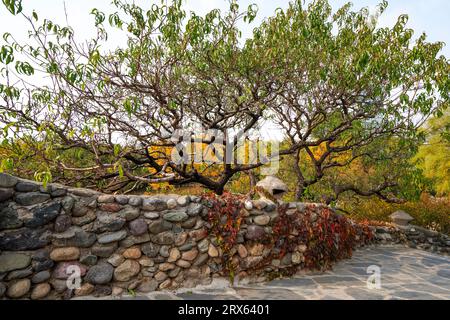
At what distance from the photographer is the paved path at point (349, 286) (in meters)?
3.68

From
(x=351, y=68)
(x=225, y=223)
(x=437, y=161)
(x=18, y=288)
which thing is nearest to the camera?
(x=18, y=288)

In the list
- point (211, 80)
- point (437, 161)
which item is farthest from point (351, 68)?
point (437, 161)

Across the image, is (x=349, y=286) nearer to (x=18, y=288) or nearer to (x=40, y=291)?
(x=40, y=291)

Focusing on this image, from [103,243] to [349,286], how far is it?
3537 millimetres

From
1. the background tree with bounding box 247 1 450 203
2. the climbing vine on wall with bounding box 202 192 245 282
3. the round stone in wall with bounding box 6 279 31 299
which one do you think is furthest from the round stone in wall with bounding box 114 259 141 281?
the background tree with bounding box 247 1 450 203

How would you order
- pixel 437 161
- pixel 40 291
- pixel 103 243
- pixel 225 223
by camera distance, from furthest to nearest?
pixel 437 161 < pixel 225 223 < pixel 103 243 < pixel 40 291

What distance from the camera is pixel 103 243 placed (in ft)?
11.2

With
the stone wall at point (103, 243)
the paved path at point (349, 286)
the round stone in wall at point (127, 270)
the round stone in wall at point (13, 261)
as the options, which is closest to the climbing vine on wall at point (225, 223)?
the stone wall at point (103, 243)

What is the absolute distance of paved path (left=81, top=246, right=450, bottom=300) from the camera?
3.68 m

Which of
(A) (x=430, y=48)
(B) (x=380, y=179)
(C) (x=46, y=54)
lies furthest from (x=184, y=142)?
(B) (x=380, y=179)

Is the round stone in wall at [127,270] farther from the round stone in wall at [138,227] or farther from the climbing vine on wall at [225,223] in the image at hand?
the climbing vine on wall at [225,223]

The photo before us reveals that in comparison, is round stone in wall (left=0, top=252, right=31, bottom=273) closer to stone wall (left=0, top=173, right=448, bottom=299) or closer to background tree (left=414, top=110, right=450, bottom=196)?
stone wall (left=0, top=173, right=448, bottom=299)

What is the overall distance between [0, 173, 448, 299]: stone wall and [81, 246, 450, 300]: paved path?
0.25 meters

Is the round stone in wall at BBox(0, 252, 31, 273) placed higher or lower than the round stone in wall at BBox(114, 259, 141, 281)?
higher
